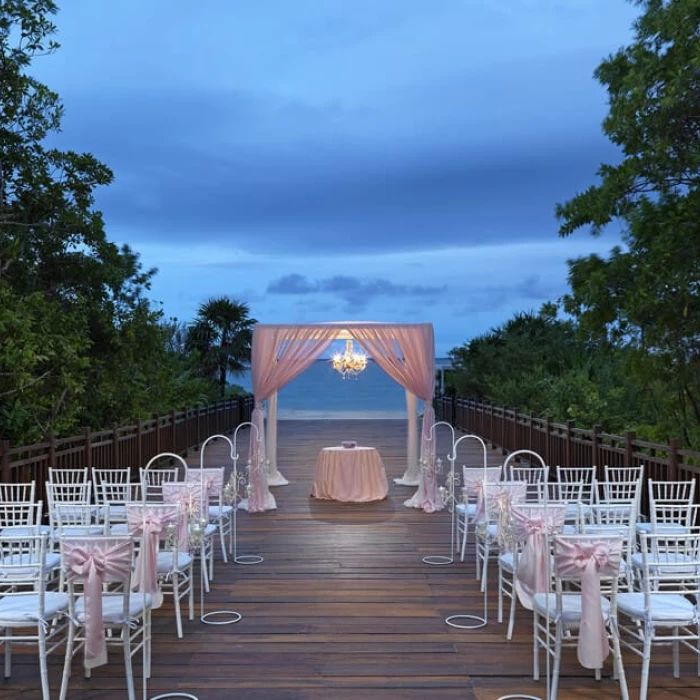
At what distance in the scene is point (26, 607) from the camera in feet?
14.6

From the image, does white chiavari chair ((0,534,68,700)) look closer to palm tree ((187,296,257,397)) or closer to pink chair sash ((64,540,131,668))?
pink chair sash ((64,540,131,668))

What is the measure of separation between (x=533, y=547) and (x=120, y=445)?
9.02 metres

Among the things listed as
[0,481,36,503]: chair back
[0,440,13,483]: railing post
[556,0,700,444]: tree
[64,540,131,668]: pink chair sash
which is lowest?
[64,540,131,668]: pink chair sash

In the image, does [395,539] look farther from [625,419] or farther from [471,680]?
[625,419]

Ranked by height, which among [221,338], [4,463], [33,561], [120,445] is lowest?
[33,561]

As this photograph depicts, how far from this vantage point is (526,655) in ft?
16.8

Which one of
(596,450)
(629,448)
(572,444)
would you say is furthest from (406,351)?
(629,448)

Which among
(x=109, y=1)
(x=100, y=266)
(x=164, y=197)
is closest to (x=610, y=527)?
(x=100, y=266)

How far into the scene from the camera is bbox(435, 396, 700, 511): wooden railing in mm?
8133

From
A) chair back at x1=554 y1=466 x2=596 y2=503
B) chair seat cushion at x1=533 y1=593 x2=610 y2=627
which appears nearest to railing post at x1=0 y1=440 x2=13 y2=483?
chair back at x1=554 y1=466 x2=596 y2=503

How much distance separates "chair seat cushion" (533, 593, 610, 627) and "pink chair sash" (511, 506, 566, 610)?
0.22ft

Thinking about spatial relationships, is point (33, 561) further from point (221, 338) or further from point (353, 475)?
point (221, 338)

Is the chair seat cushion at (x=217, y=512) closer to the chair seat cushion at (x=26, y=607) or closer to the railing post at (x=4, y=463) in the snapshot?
the railing post at (x=4, y=463)

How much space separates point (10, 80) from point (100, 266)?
276 centimetres
